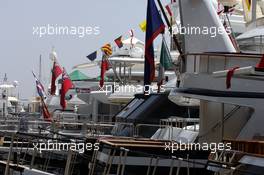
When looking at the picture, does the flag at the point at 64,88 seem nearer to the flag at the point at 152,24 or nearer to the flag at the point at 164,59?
the flag at the point at 164,59

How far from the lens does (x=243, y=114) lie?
15938mm

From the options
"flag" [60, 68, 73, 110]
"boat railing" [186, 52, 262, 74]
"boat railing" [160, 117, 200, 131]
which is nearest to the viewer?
"boat railing" [186, 52, 262, 74]

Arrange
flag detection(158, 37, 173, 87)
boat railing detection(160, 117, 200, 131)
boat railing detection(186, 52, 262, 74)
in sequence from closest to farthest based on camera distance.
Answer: boat railing detection(186, 52, 262, 74)
boat railing detection(160, 117, 200, 131)
flag detection(158, 37, 173, 87)

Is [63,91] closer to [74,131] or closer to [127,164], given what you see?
[74,131]

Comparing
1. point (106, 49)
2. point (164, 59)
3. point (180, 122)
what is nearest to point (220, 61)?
point (180, 122)

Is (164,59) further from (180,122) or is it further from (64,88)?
(64,88)

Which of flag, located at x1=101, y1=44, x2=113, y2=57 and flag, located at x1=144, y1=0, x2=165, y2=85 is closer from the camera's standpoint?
flag, located at x1=144, y1=0, x2=165, y2=85

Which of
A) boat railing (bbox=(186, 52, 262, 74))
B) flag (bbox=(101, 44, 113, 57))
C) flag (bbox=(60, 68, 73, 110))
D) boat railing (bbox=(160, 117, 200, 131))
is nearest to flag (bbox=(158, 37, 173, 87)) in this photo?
boat railing (bbox=(160, 117, 200, 131))

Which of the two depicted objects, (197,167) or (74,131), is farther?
(74,131)

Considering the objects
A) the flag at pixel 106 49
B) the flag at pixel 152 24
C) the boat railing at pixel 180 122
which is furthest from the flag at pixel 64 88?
the boat railing at pixel 180 122

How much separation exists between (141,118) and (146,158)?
24.2ft

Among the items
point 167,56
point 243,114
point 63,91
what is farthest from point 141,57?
point 243,114

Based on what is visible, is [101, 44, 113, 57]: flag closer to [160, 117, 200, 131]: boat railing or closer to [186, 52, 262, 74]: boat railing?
[160, 117, 200, 131]: boat railing

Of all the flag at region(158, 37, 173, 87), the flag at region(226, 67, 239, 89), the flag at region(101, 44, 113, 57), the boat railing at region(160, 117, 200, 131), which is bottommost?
the boat railing at region(160, 117, 200, 131)
